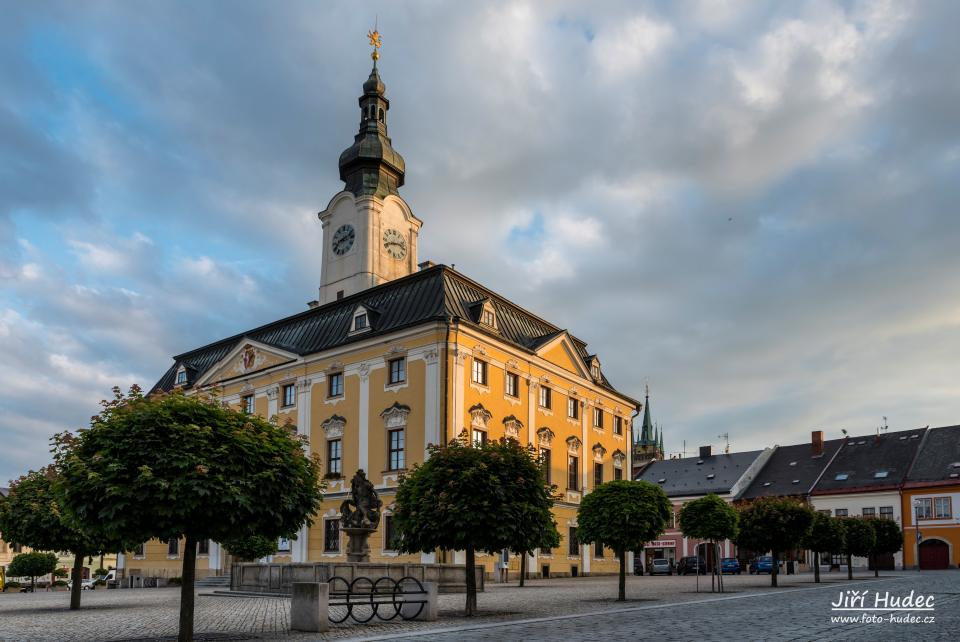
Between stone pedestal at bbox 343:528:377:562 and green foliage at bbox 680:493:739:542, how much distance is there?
11.4 metres

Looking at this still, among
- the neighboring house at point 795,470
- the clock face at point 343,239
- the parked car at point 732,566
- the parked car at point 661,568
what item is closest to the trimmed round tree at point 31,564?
the clock face at point 343,239

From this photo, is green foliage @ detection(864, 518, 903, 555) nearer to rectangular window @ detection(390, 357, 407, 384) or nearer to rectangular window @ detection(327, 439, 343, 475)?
rectangular window @ detection(390, 357, 407, 384)

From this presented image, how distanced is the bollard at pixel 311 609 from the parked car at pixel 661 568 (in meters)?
47.3

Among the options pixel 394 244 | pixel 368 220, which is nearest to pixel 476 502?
pixel 368 220

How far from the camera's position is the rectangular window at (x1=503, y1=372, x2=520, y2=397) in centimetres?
4188

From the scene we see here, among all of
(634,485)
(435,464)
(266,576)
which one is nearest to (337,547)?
(266,576)

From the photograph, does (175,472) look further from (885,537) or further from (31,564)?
(885,537)

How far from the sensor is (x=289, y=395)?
45500mm

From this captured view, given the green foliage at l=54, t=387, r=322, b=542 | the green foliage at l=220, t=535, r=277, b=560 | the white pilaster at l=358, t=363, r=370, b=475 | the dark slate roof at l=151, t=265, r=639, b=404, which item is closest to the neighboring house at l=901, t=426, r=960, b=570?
the dark slate roof at l=151, t=265, r=639, b=404

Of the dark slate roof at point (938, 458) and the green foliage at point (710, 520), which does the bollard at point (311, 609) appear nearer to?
the green foliage at point (710, 520)

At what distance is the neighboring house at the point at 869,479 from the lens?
60.7m

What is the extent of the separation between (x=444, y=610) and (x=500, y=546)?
279cm

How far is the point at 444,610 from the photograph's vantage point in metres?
20.5

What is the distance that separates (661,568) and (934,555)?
18.2 metres
